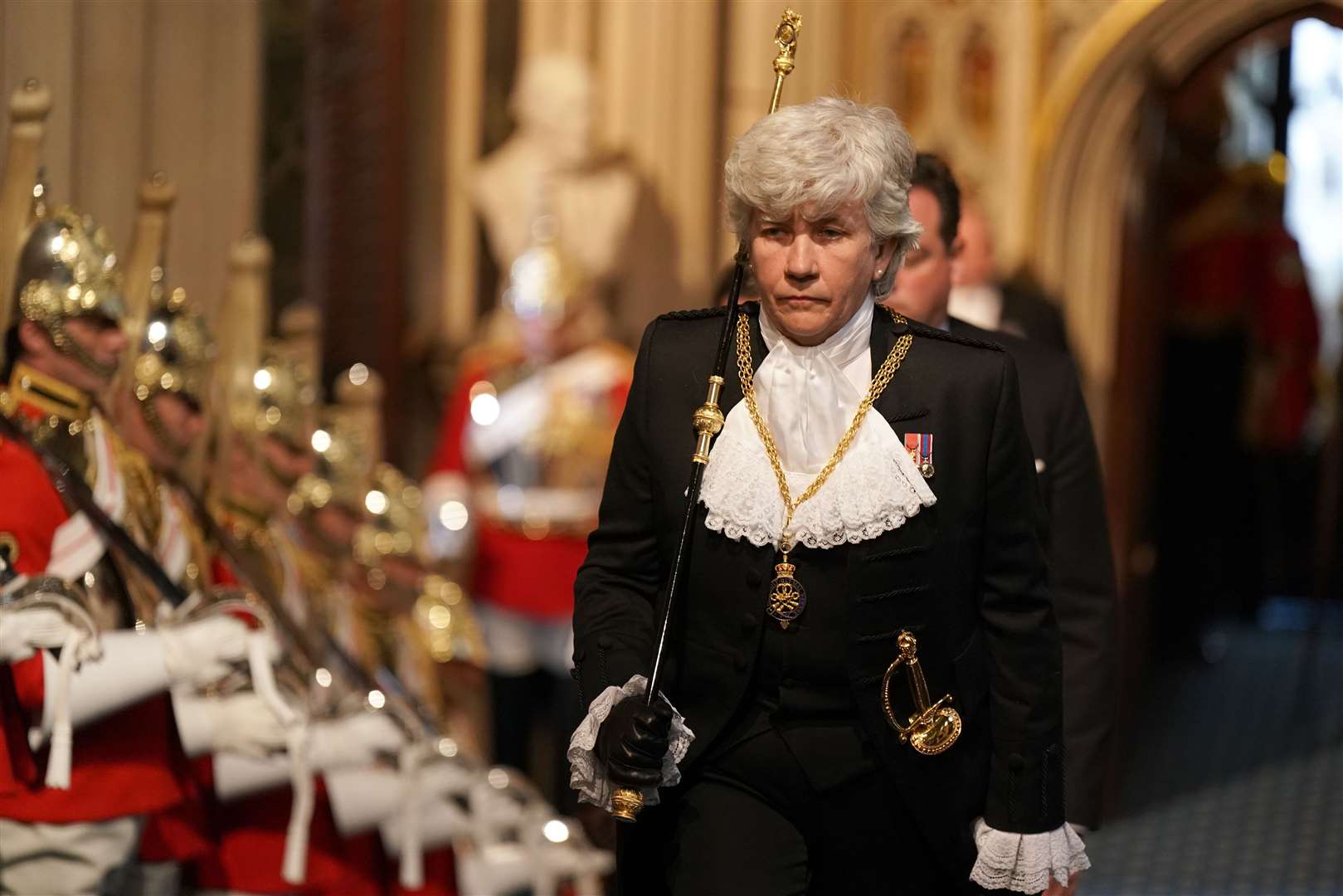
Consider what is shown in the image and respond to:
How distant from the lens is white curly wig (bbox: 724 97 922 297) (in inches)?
105

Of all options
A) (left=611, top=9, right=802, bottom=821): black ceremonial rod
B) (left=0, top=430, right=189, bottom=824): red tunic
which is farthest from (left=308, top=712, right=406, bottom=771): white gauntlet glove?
(left=611, top=9, right=802, bottom=821): black ceremonial rod

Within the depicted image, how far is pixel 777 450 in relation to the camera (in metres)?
2.81

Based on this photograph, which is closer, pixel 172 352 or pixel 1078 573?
pixel 1078 573

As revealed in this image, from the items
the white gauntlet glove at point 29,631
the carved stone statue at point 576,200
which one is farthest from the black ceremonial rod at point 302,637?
the carved stone statue at point 576,200

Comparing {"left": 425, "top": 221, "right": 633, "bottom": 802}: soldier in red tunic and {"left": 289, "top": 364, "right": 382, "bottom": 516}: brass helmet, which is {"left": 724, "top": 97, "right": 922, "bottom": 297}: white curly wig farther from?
{"left": 425, "top": 221, "right": 633, "bottom": 802}: soldier in red tunic

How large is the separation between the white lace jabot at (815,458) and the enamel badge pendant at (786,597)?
0.04 m

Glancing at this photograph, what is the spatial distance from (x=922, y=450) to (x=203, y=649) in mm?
1582

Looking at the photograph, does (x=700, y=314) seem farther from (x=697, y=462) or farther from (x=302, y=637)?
A: (x=302, y=637)

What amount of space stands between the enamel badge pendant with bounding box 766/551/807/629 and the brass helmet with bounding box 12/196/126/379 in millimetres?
1675

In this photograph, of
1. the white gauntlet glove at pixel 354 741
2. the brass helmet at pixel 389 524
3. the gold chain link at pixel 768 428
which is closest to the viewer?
the gold chain link at pixel 768 428

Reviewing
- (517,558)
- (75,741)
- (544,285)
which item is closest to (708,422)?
A: (75,741)

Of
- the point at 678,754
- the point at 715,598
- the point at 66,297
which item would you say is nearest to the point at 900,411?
the point at 715,598

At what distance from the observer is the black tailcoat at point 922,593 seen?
2.71 metres

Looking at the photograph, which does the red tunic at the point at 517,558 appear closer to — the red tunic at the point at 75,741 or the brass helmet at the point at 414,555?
the brass helmet at the point at 414,555
